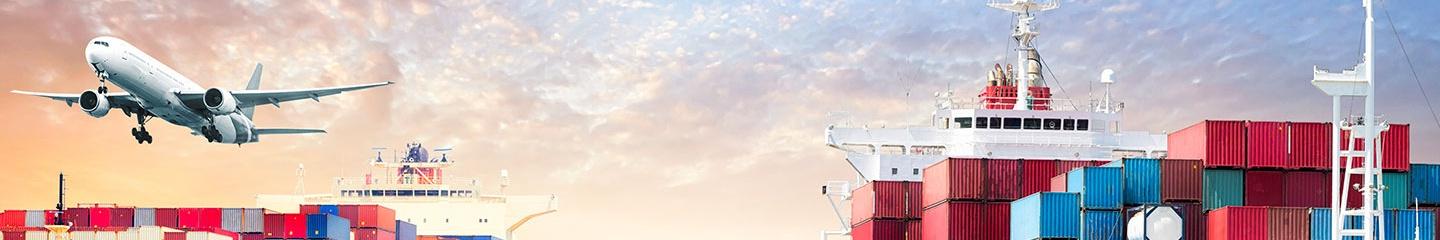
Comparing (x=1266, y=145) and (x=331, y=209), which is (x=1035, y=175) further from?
(x=331, y=209)

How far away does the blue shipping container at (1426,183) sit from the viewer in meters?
61.5

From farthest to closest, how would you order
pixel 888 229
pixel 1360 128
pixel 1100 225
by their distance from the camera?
1. pixel 888 229
2. pixel 1100 225
3. pixel 1360 128

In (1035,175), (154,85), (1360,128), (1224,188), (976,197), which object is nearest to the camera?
(1360,128)

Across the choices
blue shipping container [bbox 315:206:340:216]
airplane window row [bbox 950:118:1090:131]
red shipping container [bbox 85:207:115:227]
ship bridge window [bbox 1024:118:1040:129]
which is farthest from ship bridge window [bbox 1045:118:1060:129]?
red shipping container [bbox 85:207:115:227]

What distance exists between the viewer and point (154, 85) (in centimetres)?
7062

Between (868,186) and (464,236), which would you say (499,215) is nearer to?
(464,236)

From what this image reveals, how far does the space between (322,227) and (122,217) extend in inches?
292

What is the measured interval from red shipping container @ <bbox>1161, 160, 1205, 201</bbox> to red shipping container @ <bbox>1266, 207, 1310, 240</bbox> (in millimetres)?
4883

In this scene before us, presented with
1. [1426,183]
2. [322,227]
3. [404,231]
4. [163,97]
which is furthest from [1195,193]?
[404,231]

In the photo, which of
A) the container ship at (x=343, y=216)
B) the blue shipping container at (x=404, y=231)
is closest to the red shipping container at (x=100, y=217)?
the container ship at (x=343, y=216)

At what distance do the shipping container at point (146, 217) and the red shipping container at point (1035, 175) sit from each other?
34.8 metres

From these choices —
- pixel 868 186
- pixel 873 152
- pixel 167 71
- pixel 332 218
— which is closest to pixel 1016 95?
pixel 873 152

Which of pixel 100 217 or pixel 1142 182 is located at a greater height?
pixel 1142 182

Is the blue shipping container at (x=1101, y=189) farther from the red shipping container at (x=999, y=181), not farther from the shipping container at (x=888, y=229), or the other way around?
the shipping container at (x=888, y=229)
